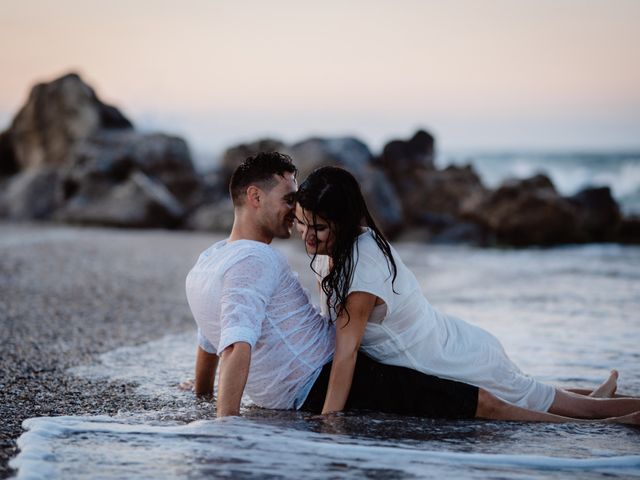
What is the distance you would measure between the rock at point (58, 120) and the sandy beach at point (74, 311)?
25.6 ft

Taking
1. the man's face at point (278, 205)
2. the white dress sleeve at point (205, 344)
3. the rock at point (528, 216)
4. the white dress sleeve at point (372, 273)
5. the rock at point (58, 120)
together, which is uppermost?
the rock at point (58, 120)

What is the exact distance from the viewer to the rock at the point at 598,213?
22047mm

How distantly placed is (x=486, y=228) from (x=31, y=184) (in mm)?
12523

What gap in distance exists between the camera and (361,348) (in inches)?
191

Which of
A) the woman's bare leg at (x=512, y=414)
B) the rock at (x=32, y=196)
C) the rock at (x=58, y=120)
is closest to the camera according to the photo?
the woman's bare leg at (x=512, y=414)

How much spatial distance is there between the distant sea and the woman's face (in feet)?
141

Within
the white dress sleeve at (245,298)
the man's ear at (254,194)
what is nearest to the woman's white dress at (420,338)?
the white dress sleeve at (245,298)

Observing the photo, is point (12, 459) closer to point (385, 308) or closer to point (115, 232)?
point (385, 308)

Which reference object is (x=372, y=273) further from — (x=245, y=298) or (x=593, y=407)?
(x=593, y=407)

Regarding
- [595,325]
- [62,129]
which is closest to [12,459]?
[595,325]

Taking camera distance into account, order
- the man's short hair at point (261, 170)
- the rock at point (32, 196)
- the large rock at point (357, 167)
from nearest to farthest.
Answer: the man's short hair at point (261, 170)
the large rock at point (357, 167)
the rock at point (32, 196)

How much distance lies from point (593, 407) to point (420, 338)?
1256 mm

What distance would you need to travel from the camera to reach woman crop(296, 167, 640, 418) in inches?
177

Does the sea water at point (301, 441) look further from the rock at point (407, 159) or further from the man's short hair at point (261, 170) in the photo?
the rock at point (407, 159)
